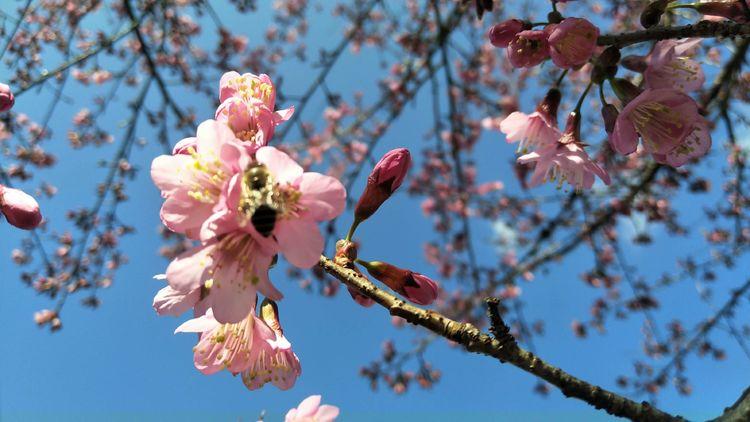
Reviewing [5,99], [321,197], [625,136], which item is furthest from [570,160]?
[5,99]

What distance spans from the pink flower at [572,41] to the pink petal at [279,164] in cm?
88

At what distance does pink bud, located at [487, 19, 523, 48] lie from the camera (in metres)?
1.58

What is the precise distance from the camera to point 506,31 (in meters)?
1.58

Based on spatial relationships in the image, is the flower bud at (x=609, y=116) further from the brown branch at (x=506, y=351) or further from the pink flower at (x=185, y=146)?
the pink flower at (x=185, y=146)

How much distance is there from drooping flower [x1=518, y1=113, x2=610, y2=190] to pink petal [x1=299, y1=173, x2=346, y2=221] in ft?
2.77

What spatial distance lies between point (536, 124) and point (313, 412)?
4.10ft

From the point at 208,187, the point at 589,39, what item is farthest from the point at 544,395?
the point at 208,187

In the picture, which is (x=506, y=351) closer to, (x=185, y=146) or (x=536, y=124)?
(x=185, y=146)

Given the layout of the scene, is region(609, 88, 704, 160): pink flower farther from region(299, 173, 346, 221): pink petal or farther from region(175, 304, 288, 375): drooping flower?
region(175, 304, 288, 375): drooping flower

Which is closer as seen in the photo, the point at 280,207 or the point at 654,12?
the point at 280,207

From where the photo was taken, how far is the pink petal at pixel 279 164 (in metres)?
1.03

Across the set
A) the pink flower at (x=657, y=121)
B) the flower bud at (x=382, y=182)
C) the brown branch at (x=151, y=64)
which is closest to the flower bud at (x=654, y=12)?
the pink flower at (x=657, y=121)

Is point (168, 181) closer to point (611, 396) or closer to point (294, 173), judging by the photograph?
point (294, 173)

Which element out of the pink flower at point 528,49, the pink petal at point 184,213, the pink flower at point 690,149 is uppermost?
the pink flower at point 528,49
